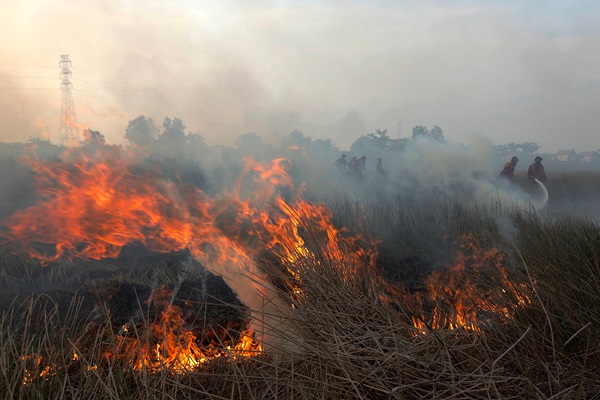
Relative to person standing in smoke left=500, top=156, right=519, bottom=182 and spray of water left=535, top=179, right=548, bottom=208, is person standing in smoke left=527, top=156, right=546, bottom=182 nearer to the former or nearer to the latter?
spray of water left=535, top=179, right=548, bottom=208

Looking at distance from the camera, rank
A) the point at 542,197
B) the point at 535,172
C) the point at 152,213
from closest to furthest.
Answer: the point at 152,213 < the point at 535,172 < the point at 542,197

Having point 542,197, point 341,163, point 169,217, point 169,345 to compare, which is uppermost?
point 169,217

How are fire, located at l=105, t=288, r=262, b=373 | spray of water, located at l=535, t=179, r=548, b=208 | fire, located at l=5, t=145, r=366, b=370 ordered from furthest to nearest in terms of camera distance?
1. spray of water, located at l=535, t=179, r=548, b=208
2. fire, located at l=5, t=145, r=366, b=370
3. fire, located at l=105, t=288, r=262, b=373

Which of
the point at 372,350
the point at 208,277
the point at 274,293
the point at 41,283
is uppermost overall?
the point at 372,350

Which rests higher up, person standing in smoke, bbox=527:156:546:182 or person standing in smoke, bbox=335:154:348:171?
person standing in smoke, bbox=527:156:546:182

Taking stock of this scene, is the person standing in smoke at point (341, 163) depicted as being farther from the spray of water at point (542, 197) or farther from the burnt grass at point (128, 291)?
the burnt grass at point (128, 291)

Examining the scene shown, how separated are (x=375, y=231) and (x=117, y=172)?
216 inches

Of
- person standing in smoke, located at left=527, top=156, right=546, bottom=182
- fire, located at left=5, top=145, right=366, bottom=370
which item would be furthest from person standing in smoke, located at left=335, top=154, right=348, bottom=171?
fire, located at left=5, top=145, right=366, bottom=370

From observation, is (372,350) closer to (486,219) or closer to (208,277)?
(208,277)

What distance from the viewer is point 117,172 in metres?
4.98

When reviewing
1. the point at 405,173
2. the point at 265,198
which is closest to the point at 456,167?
the point at 405,173

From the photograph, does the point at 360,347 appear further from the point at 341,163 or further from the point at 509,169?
the point at 341,163

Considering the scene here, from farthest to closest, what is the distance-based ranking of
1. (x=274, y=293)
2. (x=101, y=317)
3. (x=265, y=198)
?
1. (x=265, y=198)
2. (x=101, y=317)
3. (x=274, y=293)

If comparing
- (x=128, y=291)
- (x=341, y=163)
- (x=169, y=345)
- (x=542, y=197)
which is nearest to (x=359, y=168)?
(x=341, y=163)
